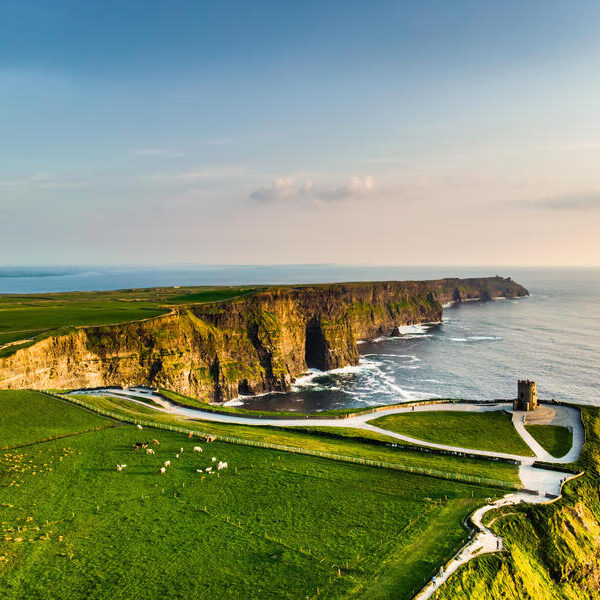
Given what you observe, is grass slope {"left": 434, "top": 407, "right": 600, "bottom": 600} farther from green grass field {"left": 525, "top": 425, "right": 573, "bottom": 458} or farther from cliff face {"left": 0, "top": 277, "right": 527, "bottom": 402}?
cliff face {"left": 0, "top": 277, "right": 527, "bottom": 402}

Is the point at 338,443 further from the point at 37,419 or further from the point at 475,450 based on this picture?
the point at 37,419

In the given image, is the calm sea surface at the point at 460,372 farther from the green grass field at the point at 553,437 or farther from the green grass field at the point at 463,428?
the green grass field at the point at 553,437

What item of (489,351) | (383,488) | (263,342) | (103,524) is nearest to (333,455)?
(383,488)

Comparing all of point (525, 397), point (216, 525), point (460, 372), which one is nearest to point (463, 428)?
point (525, 397)

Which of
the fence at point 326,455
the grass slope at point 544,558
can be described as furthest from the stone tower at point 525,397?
the fence at point 326,455

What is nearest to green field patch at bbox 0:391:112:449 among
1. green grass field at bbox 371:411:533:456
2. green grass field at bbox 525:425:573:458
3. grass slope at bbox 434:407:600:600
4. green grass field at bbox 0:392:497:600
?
green grass field at bbox 0:392:497:600

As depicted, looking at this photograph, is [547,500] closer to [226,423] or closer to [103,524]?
[103,524]
